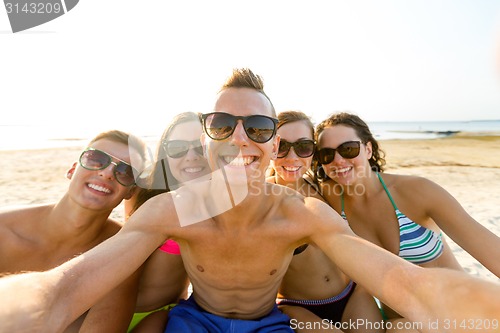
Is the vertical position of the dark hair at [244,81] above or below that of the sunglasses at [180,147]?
above

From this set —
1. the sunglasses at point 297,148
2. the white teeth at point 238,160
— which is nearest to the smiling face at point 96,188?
the white teeth at point 238,160

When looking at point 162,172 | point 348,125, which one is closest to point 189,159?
point 162,172

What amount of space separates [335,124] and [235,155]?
5.16 ft

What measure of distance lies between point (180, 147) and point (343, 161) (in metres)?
1.66

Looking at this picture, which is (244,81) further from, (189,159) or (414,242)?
(414,242)

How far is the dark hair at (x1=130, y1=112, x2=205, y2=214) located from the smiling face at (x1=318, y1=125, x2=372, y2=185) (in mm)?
1405

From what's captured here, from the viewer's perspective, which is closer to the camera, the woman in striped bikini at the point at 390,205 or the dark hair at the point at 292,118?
the woman in striped bikini at the point at 390,205

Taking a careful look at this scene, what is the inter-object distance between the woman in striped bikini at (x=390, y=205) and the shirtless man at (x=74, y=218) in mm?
2059

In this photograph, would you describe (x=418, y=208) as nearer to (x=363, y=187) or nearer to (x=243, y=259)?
(x=363, y=187)

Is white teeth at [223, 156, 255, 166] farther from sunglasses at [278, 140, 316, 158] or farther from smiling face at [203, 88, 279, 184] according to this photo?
sunglasses at [278, 140, 316, 158]

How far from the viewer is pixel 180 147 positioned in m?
3.37

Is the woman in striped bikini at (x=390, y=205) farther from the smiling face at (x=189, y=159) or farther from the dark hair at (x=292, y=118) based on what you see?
the smiling face at (x=189, y=159)

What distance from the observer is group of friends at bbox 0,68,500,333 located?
1.52 metres

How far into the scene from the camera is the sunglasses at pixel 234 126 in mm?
2363
